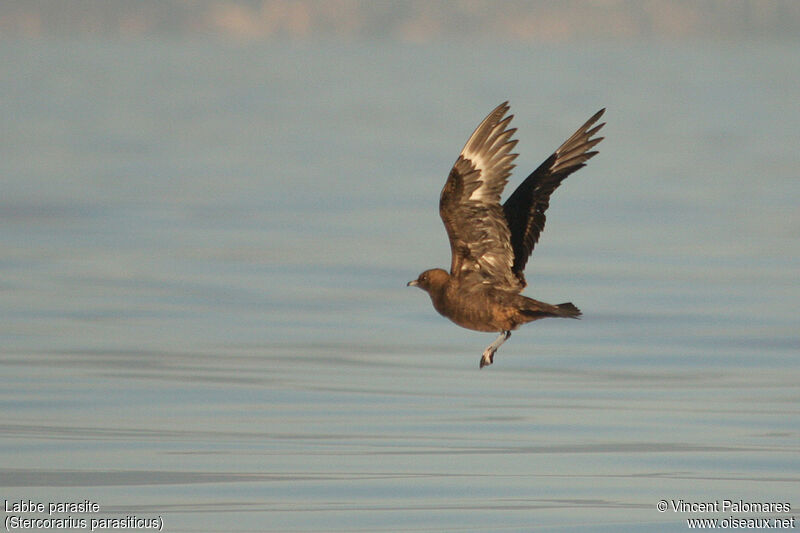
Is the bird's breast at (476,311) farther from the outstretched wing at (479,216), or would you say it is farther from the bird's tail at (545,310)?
the outstretched wing at (479,216)

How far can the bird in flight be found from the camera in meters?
13.5

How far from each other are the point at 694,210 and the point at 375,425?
22714 mm

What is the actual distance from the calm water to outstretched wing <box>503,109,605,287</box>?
381 centimetres

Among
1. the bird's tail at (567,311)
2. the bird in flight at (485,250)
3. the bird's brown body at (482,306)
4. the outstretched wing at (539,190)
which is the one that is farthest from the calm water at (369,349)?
the bird's tail at (567,311)

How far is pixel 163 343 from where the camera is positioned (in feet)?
83.9

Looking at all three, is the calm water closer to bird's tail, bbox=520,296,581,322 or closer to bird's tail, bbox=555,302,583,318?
bird's tail, bbox=520,296,581,322

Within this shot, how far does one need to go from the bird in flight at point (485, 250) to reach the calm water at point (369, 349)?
14.3ft

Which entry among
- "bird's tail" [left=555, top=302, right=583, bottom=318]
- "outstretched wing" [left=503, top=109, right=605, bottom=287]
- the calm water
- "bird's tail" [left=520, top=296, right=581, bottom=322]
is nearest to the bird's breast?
"bird's tail" [left=520, top=296, right=581, bottom=322]

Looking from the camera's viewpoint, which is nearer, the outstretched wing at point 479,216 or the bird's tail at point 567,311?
the bird's tail at point 567,311

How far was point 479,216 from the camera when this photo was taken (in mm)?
14000

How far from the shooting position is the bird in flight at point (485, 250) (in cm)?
1345

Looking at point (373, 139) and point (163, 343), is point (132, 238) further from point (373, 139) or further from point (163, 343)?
point (373, 139)

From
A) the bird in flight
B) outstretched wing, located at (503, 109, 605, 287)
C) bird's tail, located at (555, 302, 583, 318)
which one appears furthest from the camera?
outstretched wing, located at (503, 109, 605, 287)

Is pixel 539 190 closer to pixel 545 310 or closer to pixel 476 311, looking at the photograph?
pixel 545 310
